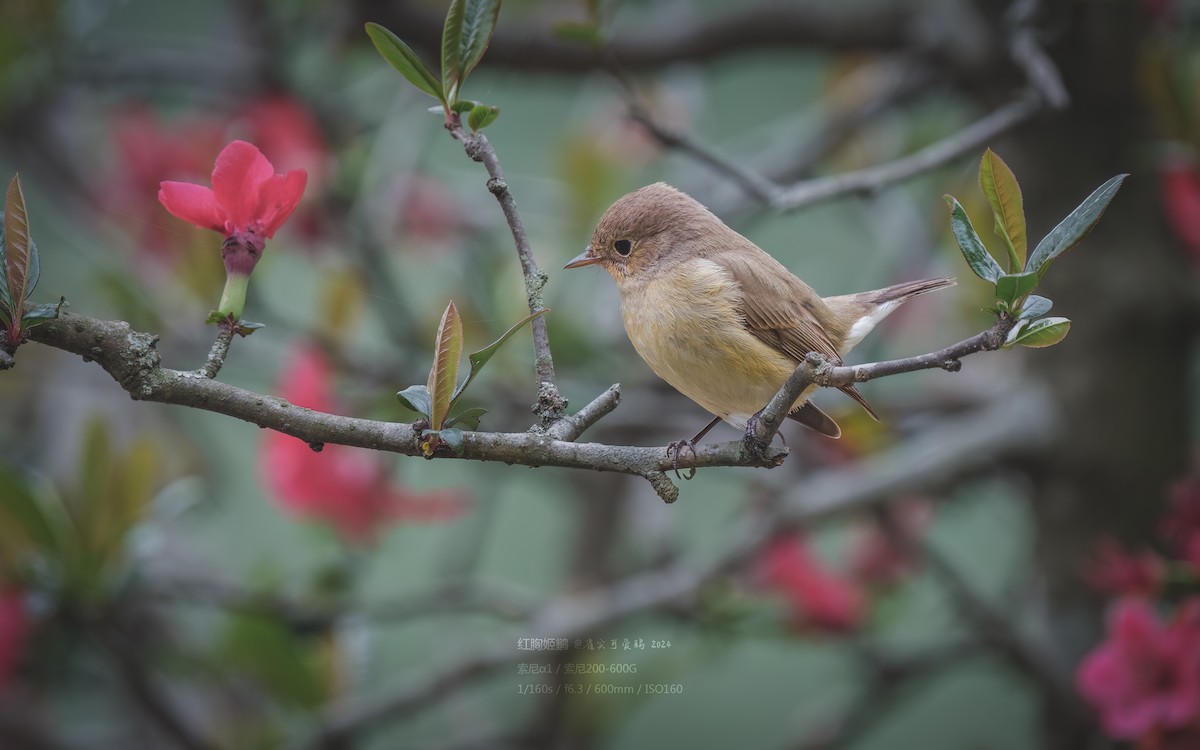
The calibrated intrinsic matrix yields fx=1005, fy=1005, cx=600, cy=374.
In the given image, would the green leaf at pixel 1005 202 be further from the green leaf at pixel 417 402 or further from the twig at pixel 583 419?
the green leaf at pixel 417 402

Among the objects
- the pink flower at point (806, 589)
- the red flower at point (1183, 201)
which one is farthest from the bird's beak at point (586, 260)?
the pink flower at point (806, 589)

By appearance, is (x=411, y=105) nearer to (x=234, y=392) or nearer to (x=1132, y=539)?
(x=234, y=392)

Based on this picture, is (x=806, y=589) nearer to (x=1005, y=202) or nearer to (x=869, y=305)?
(x=869, y=305)

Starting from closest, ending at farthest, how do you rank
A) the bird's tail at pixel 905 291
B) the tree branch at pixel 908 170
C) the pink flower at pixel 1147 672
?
the bird's tail at pixel 905 291
the tree branch at pixel 908 170
the pink flower at pixel 1147 672

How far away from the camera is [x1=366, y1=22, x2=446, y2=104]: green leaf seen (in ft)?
2.84

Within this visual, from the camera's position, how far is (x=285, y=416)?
86 centimetres

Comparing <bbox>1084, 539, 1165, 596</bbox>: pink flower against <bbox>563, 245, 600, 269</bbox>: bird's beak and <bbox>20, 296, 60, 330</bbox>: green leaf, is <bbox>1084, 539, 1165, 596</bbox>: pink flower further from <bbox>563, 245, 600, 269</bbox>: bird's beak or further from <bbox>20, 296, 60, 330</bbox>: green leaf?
<bbox>20, 296, 60, 330</bbox>: green leaf

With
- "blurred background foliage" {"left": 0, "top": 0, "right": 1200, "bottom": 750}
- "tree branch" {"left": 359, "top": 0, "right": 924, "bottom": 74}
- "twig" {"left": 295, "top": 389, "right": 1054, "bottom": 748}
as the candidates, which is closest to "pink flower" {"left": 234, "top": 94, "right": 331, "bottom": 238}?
"blurred background foliage" {"left": 0, "top": 0, "right": 1200, "bottom": 750}

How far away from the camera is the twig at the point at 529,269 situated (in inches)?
36.0

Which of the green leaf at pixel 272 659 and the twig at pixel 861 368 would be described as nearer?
the twig at pixel 861 368

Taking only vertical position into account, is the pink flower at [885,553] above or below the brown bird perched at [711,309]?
above

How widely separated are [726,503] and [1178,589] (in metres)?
2.55

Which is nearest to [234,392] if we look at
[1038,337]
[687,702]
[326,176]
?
[1038,337]

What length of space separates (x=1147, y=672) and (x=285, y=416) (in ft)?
4.77
